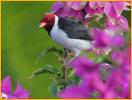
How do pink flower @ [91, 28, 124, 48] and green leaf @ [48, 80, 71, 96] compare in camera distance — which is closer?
pink flower @ [91, 28, 124, 48]

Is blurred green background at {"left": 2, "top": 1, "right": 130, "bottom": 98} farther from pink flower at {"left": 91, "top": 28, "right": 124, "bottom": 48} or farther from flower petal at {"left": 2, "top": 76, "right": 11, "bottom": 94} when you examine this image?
pink flower at {"left": 91, "top": 28, "right": 124, "bottom": 48}

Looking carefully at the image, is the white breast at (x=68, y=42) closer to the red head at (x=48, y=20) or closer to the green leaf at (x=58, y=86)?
the red head at (x=48, y=20)

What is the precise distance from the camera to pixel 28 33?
3.79 meters

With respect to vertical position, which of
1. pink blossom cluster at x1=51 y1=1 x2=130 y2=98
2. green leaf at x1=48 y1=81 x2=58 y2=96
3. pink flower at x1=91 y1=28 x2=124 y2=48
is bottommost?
green leaf at x1=48 y1=81 x2=58 y2=96

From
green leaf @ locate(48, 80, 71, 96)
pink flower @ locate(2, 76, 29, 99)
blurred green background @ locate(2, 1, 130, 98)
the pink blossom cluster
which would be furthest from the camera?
blurred green background @ locate(2, 1, 130, 98)

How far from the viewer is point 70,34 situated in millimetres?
1399

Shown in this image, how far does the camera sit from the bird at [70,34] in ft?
4.36

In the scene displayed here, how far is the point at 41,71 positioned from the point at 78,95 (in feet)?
1.49

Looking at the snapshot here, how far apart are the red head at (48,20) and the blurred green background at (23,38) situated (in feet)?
6.91

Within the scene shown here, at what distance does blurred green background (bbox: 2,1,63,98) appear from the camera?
3.67 metres

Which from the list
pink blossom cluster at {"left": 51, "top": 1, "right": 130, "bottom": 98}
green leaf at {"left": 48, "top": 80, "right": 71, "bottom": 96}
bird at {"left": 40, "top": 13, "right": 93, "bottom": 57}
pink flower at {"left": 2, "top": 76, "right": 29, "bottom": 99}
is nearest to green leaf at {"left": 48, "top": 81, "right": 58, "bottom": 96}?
green leaf at {"left": 48, "top": 80, "right": 71, "bottom": 96}

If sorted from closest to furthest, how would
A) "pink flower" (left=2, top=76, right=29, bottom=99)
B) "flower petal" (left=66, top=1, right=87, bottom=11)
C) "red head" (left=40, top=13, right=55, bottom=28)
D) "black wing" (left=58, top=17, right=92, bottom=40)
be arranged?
"pink flower" (left=2, top=76, right=29, bottom=99) → "flower petal" (left=66, top=1, right=87, bottom=11) → "black wing" (left=58, top=17, right=92, bottom=40) → "red head" (left=40, top=13, right=55, bottom=28)

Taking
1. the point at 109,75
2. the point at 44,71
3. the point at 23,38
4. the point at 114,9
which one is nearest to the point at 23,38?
the point at 23,38

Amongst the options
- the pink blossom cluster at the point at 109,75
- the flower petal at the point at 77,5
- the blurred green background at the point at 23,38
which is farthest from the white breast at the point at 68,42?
the blurred green background at the point at 23,38
